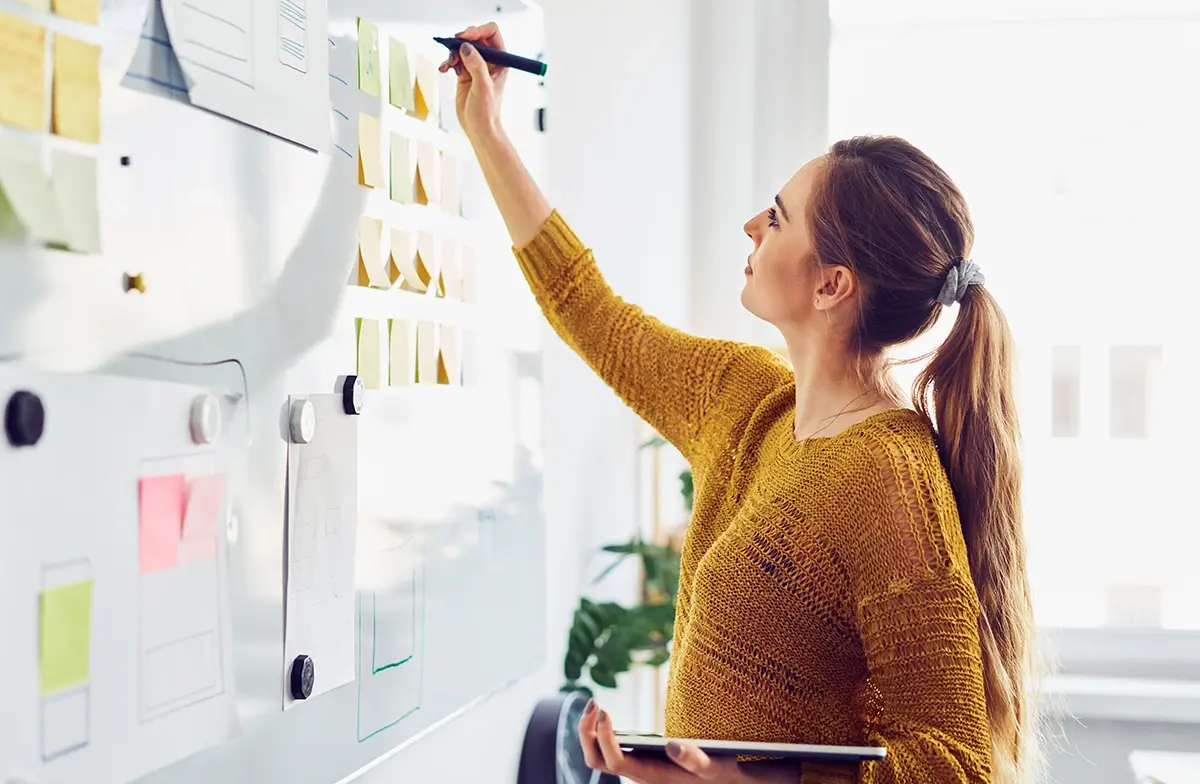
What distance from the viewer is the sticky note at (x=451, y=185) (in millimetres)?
1299

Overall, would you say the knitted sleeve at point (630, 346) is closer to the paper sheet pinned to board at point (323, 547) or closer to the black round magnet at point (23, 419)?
the paper sheet pinned to board at point (323, 547)

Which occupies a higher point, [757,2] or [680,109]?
[757,2]

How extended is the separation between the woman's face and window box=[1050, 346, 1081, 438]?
1.67 m

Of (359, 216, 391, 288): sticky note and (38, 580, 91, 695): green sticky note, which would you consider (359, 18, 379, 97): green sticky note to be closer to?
(359, 216, 391, 288): sticky note

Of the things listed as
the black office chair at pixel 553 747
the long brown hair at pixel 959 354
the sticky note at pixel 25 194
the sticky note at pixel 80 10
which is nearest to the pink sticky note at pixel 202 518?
the sticky note at pixel 25 194

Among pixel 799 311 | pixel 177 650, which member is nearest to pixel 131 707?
pixel 177 650

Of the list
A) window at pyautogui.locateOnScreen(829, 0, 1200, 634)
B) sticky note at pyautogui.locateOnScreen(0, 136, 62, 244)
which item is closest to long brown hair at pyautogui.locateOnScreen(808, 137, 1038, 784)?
sticky note at pyautogui.locateOnScreen(0, 136, 62, 244)

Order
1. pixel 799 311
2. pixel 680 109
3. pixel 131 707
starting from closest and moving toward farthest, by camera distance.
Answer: pixel 131 707 → pixel 799 311 → pixel 680 109

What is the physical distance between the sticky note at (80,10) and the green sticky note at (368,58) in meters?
0.38

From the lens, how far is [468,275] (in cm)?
136

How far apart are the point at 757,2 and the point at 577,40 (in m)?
0.95

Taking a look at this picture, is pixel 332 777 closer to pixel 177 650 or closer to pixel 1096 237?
pixel 177 650

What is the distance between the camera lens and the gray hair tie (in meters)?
1.15

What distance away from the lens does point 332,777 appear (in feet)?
3.51
